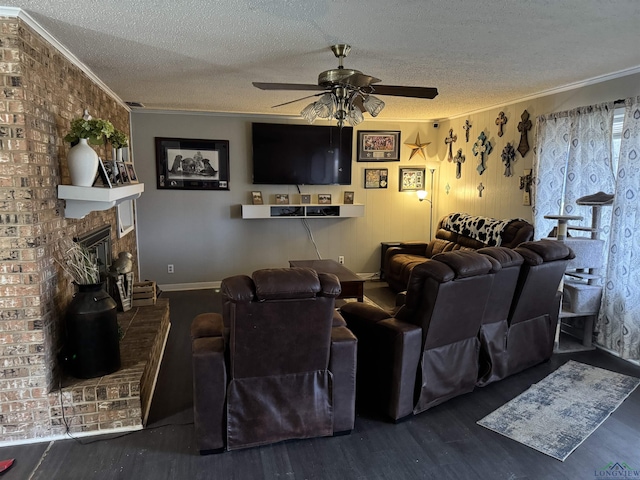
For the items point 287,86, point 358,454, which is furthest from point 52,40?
point 358,454

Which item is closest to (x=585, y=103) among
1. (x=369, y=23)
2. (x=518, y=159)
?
(x=518, y=159)

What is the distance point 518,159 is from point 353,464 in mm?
3805

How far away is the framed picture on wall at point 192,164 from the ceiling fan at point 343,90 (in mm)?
2919

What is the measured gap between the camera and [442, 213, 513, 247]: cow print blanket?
14.9ft

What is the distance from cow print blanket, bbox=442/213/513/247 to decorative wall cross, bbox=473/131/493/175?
2.06ft

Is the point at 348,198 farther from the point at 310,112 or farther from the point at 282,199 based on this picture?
the point at 310,112

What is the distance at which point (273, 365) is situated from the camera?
227cm

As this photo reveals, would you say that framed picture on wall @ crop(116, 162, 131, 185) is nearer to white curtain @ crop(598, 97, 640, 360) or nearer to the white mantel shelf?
the white mantel shelf

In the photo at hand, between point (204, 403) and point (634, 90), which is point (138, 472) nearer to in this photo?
point (204, 403)

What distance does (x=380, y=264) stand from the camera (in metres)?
6.48

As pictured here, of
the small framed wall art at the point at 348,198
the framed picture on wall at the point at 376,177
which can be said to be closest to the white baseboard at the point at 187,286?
the small framed wall art at the point at 348,198

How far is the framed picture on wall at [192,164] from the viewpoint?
5.53m

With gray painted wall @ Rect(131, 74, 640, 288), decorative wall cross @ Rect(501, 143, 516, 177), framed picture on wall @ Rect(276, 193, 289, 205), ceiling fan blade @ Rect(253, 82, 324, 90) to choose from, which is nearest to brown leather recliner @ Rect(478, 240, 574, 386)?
ceiling fan blade @ Rect(253, 82, 324, 90)

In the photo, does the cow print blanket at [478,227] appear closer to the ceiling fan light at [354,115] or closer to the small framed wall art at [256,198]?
the ceiling fan light at [354,115]
